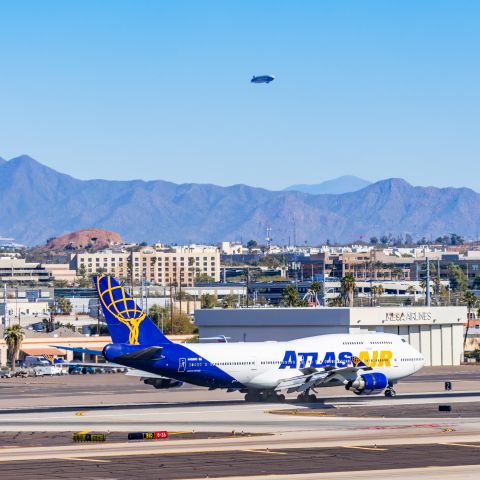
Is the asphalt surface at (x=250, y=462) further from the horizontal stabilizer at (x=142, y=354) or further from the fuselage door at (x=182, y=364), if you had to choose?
the fuselage door at (x=182, y=364)

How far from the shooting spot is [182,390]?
359 ft

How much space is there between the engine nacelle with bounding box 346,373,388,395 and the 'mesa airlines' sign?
5353cm

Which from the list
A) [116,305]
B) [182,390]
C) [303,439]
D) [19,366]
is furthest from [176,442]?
[19,366]

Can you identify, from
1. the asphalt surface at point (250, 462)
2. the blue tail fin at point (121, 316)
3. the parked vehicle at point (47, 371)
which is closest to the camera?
the asphalt surface at point (250, 462)

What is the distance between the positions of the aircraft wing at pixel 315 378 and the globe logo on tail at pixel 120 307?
36.1 ft

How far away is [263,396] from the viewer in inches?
3688

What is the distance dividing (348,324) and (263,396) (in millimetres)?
48256

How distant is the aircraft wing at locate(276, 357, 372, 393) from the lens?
9025cm

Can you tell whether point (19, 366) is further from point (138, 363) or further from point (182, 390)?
point (138, 363)

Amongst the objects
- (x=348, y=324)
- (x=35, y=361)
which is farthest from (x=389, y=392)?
(x=35, y=361)

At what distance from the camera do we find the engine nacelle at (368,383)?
300 feet

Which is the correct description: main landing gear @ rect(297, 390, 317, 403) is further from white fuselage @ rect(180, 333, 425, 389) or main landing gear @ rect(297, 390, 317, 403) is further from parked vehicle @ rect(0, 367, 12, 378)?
parked vehicle @ rect(0, 367, 12, 378)

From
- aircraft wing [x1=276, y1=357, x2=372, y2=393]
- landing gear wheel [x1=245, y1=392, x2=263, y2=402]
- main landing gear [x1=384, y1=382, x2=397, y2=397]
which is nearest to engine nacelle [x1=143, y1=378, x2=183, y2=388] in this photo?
landing gear wheel [x1=245, y1=392, x2=263, y2=402]

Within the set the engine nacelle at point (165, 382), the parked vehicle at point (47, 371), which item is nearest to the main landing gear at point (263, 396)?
the engine nacelle at point (165, 382)
